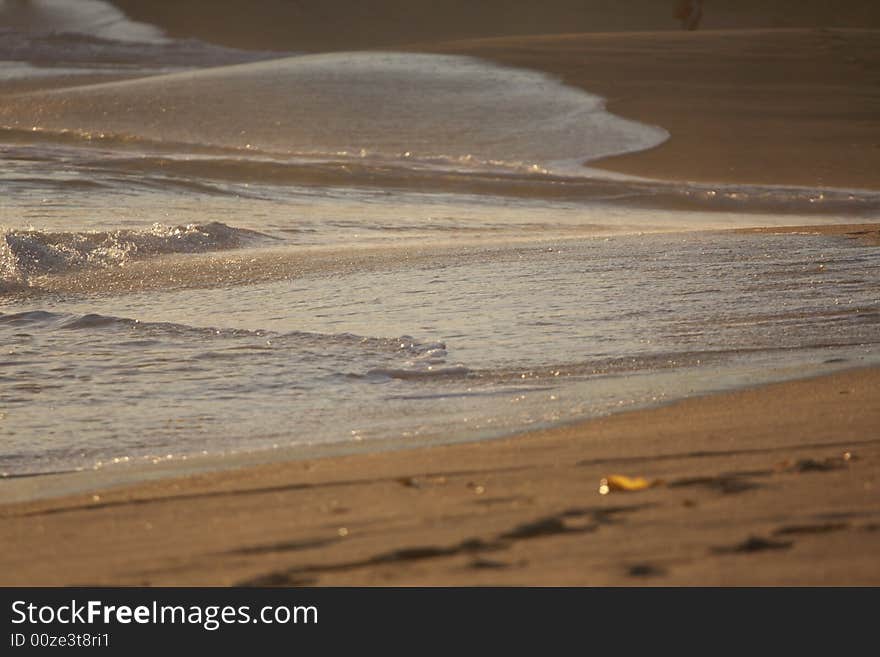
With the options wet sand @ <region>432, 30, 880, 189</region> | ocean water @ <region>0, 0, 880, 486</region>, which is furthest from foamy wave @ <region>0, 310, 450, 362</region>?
wet sand @ <region>432, 30, 880, 189</region>

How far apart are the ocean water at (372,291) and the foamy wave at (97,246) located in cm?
3

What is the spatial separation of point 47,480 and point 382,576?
1.63 meters

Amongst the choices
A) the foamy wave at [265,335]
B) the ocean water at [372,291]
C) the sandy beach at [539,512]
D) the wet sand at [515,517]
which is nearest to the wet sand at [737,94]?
the ocean water at [372,291]

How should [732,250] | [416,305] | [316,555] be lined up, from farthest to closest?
[732,250] < [416,305] < [316,555]

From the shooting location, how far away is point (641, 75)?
2258 cm

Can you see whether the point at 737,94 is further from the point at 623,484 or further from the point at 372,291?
the point at 623,484

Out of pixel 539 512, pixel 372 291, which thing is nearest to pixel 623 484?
pixel 539 512

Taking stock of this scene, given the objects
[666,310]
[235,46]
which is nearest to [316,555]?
[666,310]

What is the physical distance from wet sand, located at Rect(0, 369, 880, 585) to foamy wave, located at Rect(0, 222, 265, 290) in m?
4.68

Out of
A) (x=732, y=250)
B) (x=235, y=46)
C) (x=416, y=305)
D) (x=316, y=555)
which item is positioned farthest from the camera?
(x=235, y=46)

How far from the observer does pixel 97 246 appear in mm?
9148

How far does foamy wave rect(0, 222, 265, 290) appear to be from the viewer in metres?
8.42

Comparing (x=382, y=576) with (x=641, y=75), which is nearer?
(x=382, y=576)

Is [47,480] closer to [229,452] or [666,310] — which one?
[229,452]
